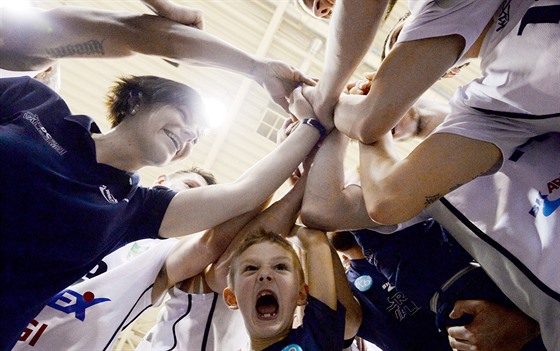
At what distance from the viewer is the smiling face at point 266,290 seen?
1730mm

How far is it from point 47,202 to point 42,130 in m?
0.28

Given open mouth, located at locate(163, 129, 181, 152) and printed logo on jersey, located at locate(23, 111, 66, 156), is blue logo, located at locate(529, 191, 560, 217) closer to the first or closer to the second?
open mouth, located at locate(163, 129, 181, 152)

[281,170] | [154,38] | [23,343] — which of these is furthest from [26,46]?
[23,343]

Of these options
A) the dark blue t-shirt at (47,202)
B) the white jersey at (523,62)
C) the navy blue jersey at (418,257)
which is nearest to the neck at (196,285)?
the dark blue t-shirt at (47,202)

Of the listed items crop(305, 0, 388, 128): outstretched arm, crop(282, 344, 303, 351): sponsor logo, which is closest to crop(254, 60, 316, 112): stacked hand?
crop(305, 0, 388, 128): outstretched arm

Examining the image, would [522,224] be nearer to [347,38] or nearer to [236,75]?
[347,38]

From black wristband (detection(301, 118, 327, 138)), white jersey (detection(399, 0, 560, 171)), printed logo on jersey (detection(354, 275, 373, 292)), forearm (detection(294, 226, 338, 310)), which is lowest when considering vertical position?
printed logo on jersey (detection(354, 275, 373, 292))

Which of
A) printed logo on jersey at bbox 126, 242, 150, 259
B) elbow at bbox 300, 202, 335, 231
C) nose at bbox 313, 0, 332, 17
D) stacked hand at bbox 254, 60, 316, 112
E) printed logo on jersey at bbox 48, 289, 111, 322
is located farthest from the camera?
printed logo on jersey at bbox 126, 242, 150, 259

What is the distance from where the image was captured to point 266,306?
182 centimetres

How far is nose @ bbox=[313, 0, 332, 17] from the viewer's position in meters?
2.00

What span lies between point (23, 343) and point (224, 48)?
1565 mm

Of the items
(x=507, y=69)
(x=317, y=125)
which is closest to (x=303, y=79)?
(x=317, y=125)

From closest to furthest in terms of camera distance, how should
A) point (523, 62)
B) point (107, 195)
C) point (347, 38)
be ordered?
point (523, 62) → point (347, 38) → point (107, 195)

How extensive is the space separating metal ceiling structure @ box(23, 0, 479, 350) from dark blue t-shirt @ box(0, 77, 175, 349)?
13.4 ft
